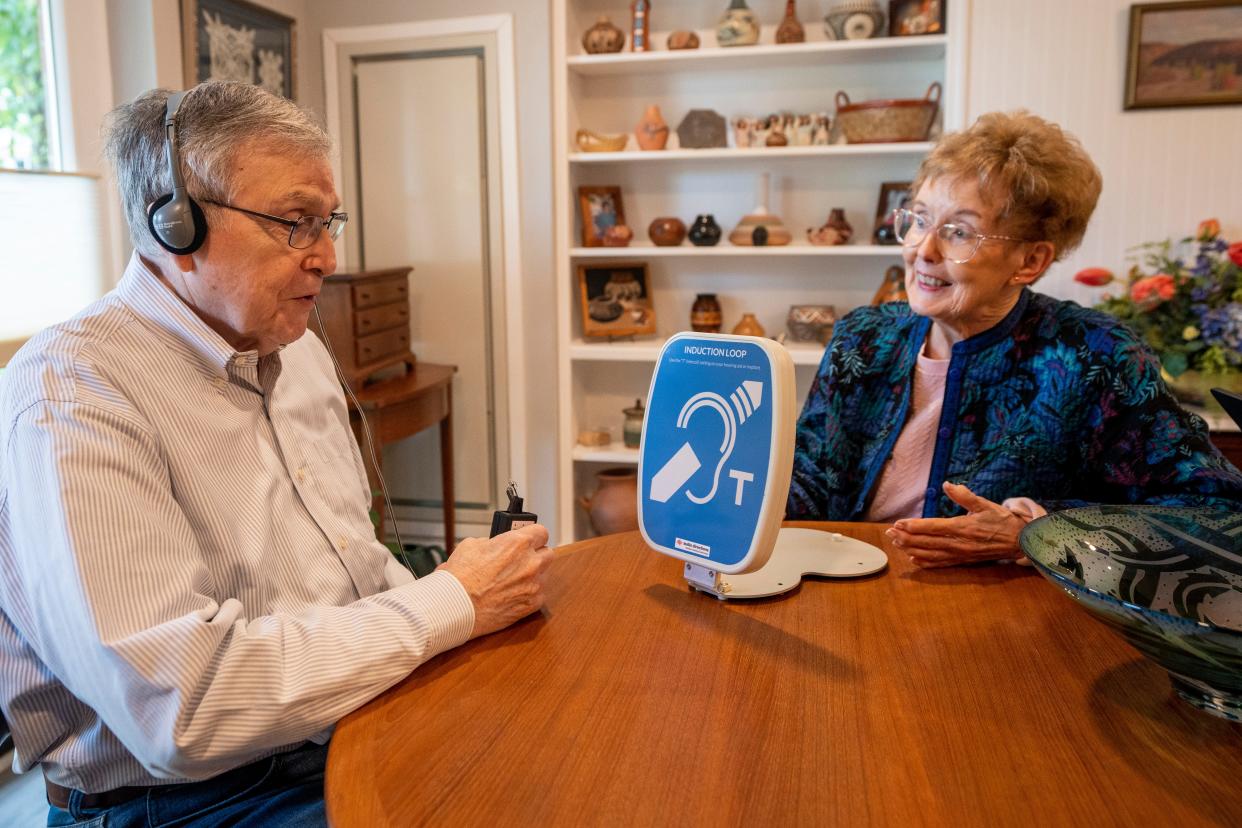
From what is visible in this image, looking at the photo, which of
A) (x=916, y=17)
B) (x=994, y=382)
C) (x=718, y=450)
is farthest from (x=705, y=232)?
(x=718, y=450)

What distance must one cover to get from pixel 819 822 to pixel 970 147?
129 centimetres

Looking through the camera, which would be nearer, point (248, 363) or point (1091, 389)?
point (248, 363)

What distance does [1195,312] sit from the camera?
2762 mm

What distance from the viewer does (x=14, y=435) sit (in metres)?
0.95

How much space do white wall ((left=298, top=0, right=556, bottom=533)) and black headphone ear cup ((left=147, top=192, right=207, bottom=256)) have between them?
2473 millimetres

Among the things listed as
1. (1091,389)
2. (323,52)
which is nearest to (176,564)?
(1091,389)

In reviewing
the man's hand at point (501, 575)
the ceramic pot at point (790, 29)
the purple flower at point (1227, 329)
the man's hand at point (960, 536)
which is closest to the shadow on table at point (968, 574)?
the man's hand at point (960, 536)

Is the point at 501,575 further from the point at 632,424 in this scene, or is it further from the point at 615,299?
the point at 615,299

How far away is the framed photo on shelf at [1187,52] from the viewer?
112 inches

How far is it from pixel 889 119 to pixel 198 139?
259 centimetres

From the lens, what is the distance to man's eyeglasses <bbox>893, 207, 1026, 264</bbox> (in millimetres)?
1655

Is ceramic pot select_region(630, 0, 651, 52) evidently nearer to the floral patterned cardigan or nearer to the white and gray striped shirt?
the floral patterned cardigan

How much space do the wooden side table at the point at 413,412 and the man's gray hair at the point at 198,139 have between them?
1.64m

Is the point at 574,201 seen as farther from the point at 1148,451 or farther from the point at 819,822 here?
the point at 819,822
